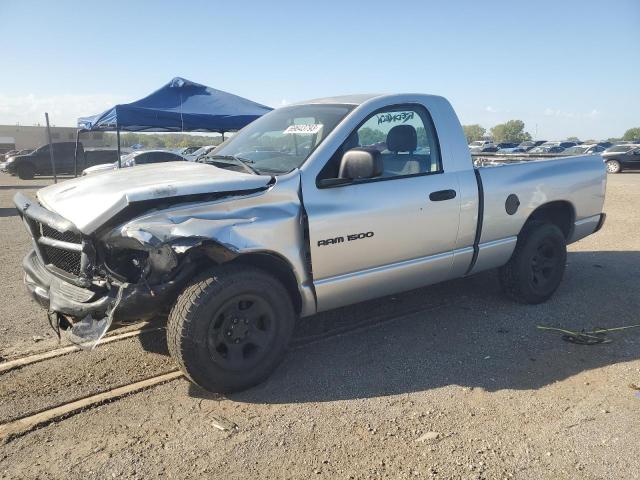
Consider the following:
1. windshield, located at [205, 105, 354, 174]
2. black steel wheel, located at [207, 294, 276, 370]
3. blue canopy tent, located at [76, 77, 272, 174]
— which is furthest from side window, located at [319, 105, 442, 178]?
blue canopy tent, located at [76, 77, 272, 174]

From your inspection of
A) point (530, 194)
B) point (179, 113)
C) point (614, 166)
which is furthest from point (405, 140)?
point (614, 166)

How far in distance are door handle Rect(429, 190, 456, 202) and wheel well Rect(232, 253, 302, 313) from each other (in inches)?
51.6

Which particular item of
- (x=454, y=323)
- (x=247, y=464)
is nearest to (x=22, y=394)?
(x=247, y=464)

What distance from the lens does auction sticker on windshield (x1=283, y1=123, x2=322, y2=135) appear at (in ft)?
12.4

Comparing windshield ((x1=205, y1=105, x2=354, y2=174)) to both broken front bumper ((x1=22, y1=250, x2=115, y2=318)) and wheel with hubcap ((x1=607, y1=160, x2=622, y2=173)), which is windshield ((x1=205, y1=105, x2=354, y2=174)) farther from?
wheel with hubcap ((x1=607, y1=160, x2=622, y2=173))

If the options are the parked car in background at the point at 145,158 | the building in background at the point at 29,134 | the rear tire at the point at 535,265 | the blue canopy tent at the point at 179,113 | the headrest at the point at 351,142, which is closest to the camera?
the headrest at the point at 351,142

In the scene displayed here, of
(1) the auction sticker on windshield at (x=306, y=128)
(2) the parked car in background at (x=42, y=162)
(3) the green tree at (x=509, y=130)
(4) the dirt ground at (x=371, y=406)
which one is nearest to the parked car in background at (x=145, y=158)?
(2) the parked car in background at (x=42, y=162)

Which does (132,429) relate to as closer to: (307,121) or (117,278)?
(117,278)

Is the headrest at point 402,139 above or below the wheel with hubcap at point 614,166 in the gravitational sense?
above

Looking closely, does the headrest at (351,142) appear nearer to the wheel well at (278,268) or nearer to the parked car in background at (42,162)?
the wheel well at (278,268)

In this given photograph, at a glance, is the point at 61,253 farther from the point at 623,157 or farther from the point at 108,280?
the point at 623,157

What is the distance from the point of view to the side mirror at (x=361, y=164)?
3.38m

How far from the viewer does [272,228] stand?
3.25 metres

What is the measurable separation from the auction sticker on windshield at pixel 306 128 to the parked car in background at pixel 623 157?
24.8m
